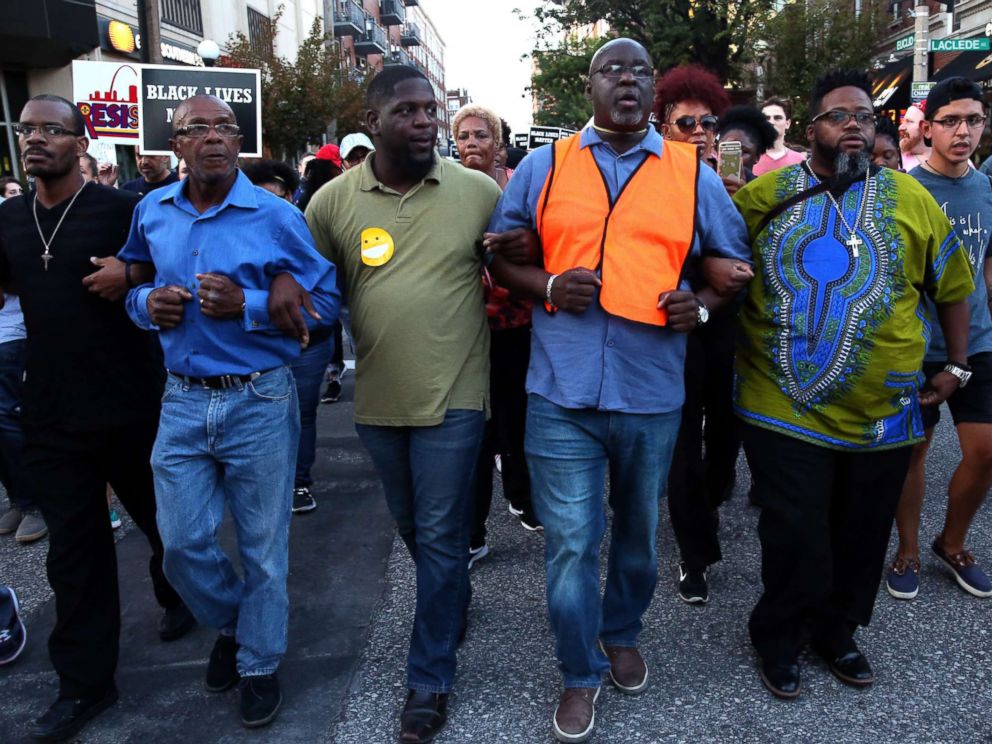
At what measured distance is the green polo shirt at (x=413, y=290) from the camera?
2.87 m

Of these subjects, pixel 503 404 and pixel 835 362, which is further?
pixel 503 404

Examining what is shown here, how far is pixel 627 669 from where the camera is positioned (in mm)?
3174

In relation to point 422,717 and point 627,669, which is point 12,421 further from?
point 627,669

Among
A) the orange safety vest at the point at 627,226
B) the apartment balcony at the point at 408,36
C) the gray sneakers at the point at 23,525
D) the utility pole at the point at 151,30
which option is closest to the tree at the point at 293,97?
the utility pole at the point at 151,30

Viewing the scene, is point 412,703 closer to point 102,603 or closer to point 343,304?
point 102,603

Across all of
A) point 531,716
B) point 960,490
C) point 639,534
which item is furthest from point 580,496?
point 960,490

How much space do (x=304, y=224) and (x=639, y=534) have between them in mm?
1522

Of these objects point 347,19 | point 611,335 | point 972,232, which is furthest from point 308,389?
point 347,19

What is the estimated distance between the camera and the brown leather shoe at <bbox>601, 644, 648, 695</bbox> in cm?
314

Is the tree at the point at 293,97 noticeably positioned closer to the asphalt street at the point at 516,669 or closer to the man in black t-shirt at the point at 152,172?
the man in black t-shirt at the point at 152,172

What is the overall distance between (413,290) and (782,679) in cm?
183

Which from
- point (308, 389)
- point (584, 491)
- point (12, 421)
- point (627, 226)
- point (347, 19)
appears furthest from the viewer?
point (347, 19)

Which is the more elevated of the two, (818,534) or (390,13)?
(390,13)

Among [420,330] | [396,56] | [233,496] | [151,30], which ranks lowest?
[233,496]
